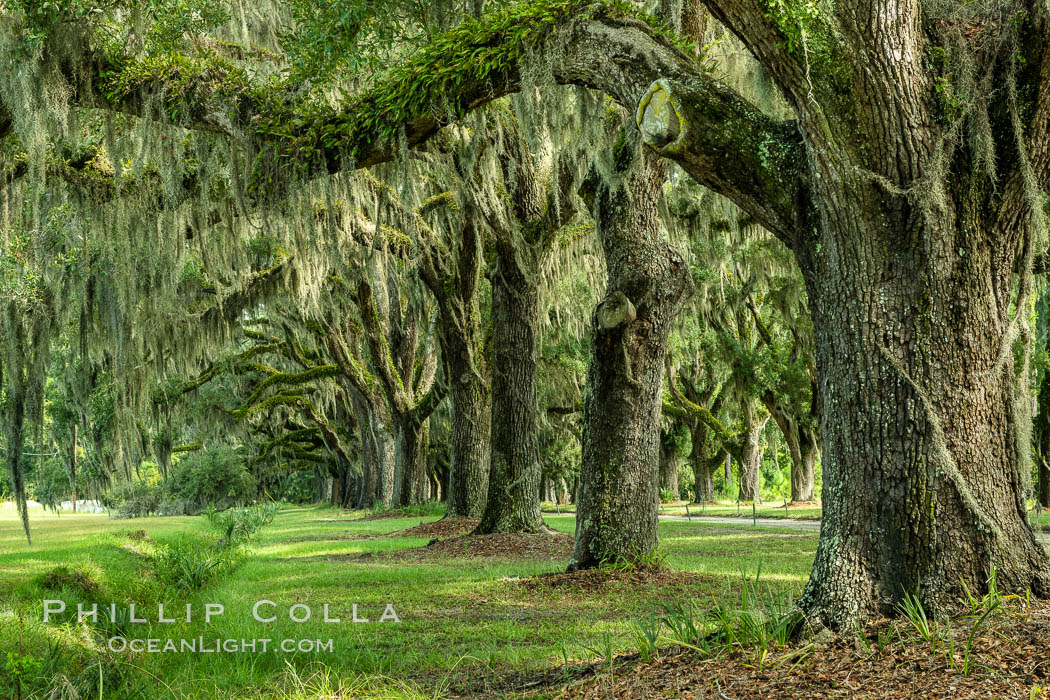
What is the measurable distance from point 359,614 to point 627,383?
3.15 meters

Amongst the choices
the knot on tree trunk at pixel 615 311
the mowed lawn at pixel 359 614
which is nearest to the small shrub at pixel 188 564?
the mowed lawn at pixel 359 614

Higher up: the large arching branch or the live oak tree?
the large arching branch

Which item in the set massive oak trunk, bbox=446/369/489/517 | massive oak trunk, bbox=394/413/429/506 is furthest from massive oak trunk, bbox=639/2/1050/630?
massive oak trunk, bbox=394/413/429/506

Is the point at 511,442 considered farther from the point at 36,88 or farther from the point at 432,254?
the point at 36,88

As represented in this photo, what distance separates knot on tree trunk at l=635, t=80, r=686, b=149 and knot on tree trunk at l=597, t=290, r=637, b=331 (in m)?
2.66

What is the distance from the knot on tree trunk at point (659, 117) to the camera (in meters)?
4.46

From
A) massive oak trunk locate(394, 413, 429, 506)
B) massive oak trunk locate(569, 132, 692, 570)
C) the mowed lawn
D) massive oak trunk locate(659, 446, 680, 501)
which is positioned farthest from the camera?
massive oak trunk locate(659, 446, 680, 501)

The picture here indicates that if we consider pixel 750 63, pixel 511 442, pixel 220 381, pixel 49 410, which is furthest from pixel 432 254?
pixel 220 381

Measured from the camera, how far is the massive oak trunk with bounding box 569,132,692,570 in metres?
7.37

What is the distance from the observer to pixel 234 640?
476 cm

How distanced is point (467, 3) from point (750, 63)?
10.8ft

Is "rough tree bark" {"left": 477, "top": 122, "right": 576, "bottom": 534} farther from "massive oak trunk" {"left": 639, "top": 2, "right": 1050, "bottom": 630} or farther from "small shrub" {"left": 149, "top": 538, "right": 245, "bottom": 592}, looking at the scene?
"massive oak trunk" {"left": 639, "top": 2, "right": 1050, "bottom": 630}

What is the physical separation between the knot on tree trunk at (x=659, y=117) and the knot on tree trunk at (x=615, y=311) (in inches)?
105

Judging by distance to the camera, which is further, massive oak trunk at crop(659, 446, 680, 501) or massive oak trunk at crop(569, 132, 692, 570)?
massive oak trunk at crop(659, 446, 680, 501)
